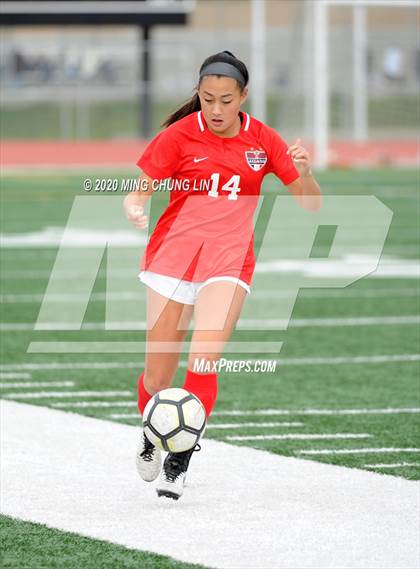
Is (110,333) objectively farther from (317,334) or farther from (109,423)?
(109,423)

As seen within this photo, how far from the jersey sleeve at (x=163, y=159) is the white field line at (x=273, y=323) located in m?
4.90

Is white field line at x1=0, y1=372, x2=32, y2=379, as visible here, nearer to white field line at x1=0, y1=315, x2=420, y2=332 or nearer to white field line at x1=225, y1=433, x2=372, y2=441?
white field line at x1=0, y1=315, x2=420, y2=332

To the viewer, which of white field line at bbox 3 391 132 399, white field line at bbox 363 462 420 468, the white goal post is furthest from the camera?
the white goal post

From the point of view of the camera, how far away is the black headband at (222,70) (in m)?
5.90

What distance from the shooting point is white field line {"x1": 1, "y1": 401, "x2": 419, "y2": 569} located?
204 inches

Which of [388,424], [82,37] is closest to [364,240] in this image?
[388,424]

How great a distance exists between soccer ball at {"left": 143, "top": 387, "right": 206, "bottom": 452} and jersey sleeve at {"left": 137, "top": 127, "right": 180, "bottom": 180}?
893 mm

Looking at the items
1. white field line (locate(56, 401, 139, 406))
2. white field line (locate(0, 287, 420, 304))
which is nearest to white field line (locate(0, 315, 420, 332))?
white field line (locate(0, 287, 420, 304))

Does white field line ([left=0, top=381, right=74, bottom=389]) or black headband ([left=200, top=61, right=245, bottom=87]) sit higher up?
black headband ([left=200, top=61, right=245, bottom=87])

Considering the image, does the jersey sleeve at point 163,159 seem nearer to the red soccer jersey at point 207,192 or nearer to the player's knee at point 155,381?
the red soccer jersey at point 207,192

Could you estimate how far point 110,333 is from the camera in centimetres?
1084

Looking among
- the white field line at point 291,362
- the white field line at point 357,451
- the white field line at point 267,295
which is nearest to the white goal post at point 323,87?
the white field line at point 267,295

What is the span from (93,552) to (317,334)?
573 cm

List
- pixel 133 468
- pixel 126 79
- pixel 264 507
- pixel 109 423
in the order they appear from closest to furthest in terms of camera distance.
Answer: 1. pixel 264 507
2. pixel 133 468
3. pixel 109 423
4. pixel 126 79
